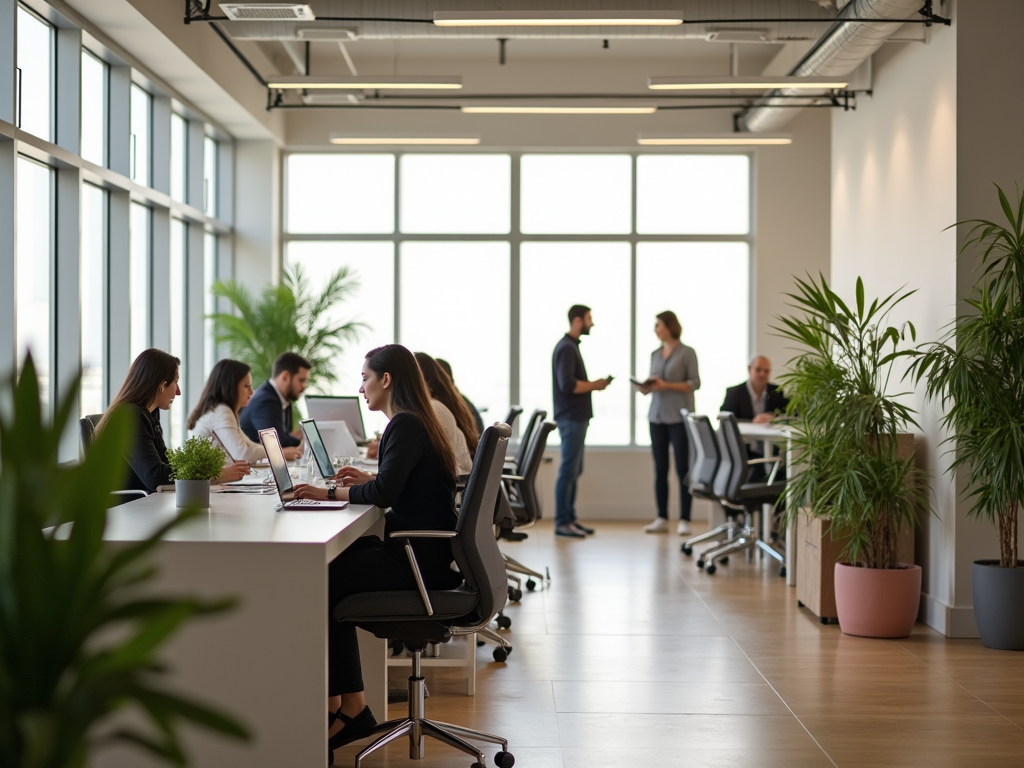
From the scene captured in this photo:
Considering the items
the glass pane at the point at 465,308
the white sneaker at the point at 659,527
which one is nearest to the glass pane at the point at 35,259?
the glass pane at the point at 465,308

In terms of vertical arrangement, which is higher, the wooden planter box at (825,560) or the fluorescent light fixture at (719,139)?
the fluorescent light fixture at (719,139)

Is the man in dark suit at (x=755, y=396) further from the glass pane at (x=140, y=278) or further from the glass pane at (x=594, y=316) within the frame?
the glass pane at (x=140, y=278)

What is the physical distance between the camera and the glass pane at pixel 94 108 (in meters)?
6.73

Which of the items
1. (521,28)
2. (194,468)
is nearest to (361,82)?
(521,28)

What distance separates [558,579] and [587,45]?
195 inches

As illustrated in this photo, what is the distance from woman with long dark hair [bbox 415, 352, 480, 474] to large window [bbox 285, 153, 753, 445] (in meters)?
5.19

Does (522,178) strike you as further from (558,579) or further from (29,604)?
(29,604)

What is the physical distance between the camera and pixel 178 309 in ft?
29.2

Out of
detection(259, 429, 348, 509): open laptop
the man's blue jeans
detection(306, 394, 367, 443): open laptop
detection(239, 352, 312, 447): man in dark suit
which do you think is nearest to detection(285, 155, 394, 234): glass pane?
the man's blue jeans

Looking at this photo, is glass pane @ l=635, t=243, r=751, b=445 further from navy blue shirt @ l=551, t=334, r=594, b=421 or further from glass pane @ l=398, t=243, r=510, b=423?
navy blue shirt @ l=551, t=334, r=594, b=421

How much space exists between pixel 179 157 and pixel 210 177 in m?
0.81

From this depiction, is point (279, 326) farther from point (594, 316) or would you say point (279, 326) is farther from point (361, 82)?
point (594, 316)

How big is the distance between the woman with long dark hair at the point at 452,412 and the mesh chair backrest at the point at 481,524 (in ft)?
5.61

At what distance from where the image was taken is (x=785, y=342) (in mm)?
10367
